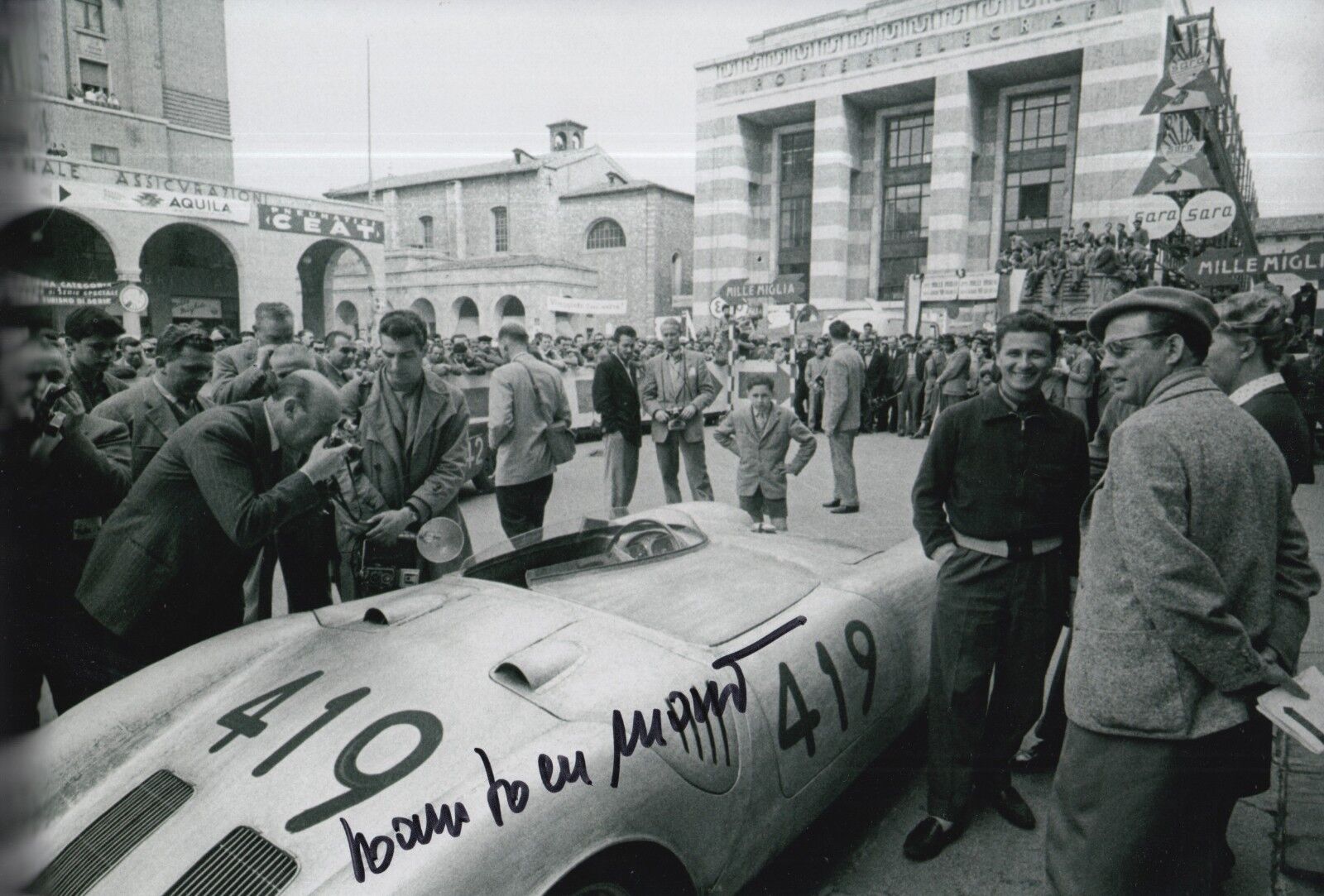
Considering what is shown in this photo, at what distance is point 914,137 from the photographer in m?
31.9

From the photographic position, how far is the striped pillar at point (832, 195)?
3116cm

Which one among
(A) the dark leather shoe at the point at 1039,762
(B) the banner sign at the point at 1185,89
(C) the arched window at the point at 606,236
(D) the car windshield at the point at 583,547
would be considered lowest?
(A) the dark leather shoe at the point at 1039,762

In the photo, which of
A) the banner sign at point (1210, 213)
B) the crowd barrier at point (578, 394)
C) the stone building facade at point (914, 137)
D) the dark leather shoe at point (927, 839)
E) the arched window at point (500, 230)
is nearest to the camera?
the dark leather shoe at point (927, 839)

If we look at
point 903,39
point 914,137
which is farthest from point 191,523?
point 914,137

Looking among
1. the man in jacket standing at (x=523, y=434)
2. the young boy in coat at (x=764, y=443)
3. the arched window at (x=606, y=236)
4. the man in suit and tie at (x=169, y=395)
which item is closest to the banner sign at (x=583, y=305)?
the arched window at (x=606, y=236)

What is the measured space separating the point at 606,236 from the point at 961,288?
2504cm

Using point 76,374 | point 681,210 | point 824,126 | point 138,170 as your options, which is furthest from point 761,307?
point 76,374

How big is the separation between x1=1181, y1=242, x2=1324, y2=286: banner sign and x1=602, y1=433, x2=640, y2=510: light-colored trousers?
1046 centimetres

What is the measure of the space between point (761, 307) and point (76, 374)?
23475 mm

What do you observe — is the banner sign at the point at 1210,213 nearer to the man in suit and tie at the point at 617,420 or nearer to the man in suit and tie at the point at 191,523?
the man in suit and tie at the point at 617,420

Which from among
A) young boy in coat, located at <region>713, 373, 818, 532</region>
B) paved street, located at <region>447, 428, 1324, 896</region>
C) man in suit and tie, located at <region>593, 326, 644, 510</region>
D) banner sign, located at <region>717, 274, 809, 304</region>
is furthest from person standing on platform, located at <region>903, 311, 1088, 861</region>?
banner sign, located at <region>717, 274, 809, 304</region>

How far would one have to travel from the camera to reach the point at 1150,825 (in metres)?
1.78

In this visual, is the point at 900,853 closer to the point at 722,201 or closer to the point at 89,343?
the point at 89,343

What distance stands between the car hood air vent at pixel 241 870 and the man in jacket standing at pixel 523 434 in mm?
3661
